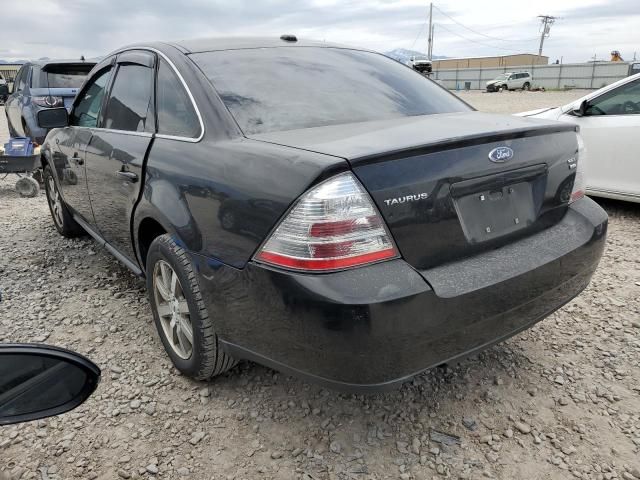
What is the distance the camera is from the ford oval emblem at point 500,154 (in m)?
2.01

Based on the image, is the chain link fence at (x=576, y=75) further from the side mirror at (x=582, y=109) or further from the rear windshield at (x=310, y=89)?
the rear windshield at (x=310, y=89)

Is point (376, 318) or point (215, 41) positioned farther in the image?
point (215, 41)

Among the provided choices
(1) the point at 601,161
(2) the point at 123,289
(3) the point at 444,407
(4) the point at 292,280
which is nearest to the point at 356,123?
(4) the point at 292,280

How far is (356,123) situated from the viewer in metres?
2.36

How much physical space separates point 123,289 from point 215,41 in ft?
6.13

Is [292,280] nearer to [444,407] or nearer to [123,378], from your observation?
[444,407]

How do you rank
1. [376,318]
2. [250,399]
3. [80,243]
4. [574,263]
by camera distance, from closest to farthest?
[376,318] → [574,263] → [250,399] → [80,243]

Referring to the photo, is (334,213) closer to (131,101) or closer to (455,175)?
(455,175)

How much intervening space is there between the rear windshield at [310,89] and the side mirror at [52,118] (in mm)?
1900

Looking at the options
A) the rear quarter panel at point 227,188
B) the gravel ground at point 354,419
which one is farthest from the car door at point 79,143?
the rear quarter panel at point 227,188

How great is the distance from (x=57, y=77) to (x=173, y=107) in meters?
7.67

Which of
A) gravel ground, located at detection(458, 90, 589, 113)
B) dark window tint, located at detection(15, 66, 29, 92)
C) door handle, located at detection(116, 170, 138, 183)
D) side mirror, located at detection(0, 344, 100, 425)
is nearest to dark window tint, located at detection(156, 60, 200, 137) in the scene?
door handle, located at detection(116, 170, 138, 183)

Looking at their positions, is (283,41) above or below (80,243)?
above

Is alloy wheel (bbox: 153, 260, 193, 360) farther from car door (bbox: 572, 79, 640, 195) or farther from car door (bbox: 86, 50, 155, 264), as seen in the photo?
car door (bbox: 572, 79, 640, 195)
